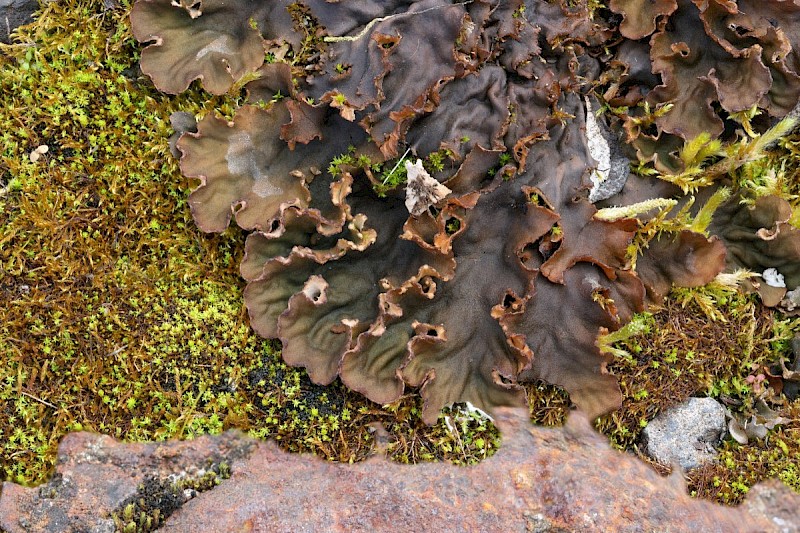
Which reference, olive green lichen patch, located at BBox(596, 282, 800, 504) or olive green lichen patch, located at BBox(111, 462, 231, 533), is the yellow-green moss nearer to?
olive green lichen patch, located at BBox(596, 282, 800, 504)

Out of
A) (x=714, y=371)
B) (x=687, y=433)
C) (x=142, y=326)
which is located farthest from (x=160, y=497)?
(x=714, y=371)

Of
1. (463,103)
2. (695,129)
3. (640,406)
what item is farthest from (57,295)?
(695,129)

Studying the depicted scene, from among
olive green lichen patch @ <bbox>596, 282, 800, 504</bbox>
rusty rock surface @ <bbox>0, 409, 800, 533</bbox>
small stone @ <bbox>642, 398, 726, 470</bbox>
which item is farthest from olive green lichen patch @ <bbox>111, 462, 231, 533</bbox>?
small stone @ <bbox>642, 398, 726, 470</bbox>

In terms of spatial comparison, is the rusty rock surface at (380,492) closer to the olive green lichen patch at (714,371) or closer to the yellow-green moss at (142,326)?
the yellow-green moss at (142,326)

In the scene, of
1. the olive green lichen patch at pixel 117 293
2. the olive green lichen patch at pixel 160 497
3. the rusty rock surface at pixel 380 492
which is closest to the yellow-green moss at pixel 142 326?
the olive green lichen patch at pixel 117 293

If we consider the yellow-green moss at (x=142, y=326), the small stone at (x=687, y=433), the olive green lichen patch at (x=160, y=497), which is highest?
the yellow-green moss at (x=142, y=326)

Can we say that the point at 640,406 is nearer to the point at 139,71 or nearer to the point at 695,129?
the point at 695,129
